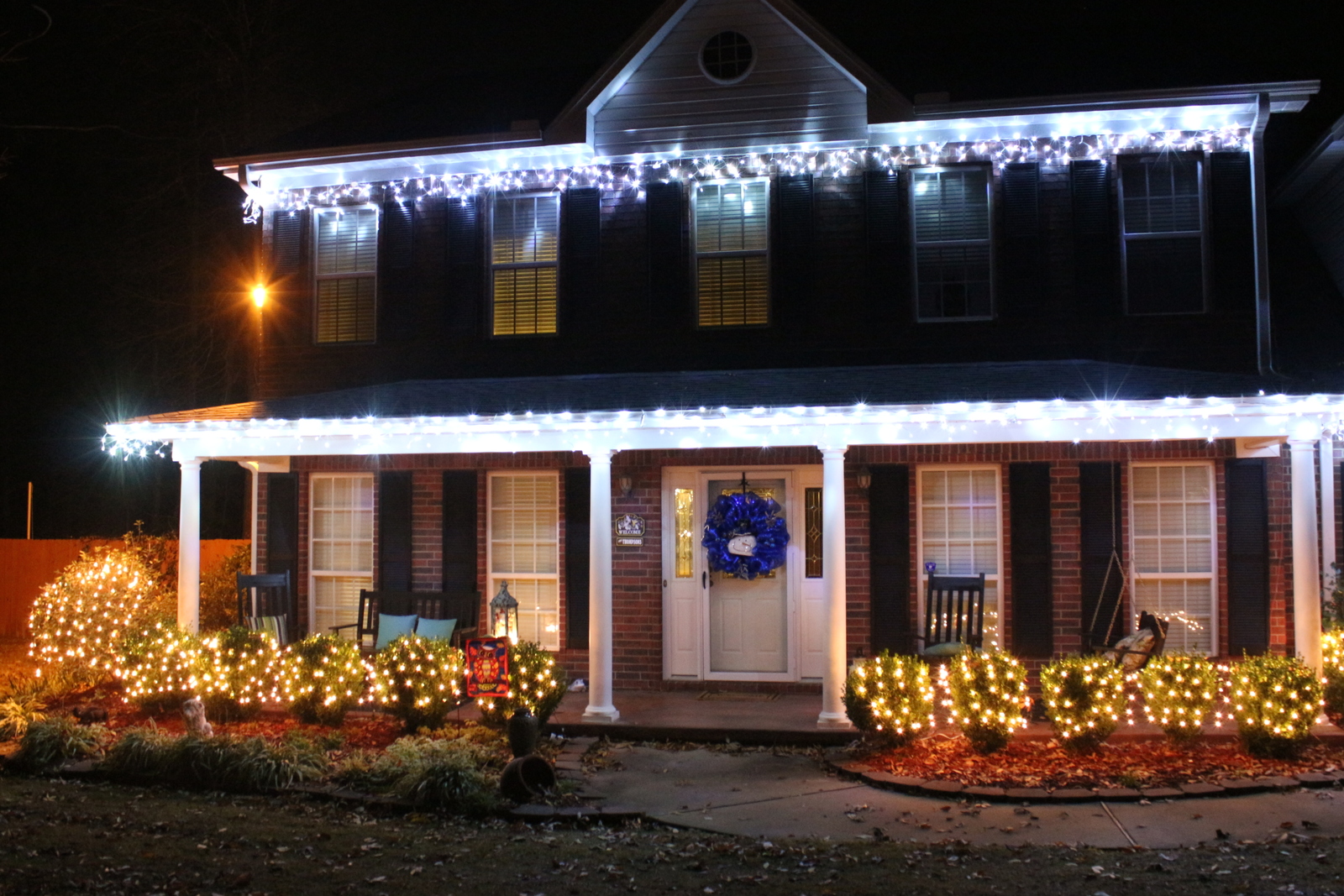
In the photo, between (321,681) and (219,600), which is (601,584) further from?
(219,600)

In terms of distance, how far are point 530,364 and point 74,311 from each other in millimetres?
20835

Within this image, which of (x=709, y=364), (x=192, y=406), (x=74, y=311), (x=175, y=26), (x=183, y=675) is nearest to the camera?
(x=183, y=675)

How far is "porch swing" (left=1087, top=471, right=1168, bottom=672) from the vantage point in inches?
328

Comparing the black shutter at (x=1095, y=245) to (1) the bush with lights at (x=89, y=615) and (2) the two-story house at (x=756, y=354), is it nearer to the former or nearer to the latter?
(2) the two-story house at (x=756, y=354)

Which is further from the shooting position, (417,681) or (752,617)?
(752,617)

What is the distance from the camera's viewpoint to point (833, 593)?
27.1ft

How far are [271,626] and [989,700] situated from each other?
6.49m

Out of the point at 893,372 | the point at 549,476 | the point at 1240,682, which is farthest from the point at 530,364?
the point at 1240,682

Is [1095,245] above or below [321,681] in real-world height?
above

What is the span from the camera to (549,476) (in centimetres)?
1041

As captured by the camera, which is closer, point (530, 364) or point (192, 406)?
point (530, 364)

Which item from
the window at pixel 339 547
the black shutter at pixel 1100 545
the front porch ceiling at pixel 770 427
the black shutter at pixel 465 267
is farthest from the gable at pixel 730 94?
the window at pixel 339 547

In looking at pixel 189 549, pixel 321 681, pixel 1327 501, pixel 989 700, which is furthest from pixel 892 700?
pixel 189 549

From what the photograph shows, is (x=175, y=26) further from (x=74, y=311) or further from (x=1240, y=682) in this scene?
(x=1240, y=682)
